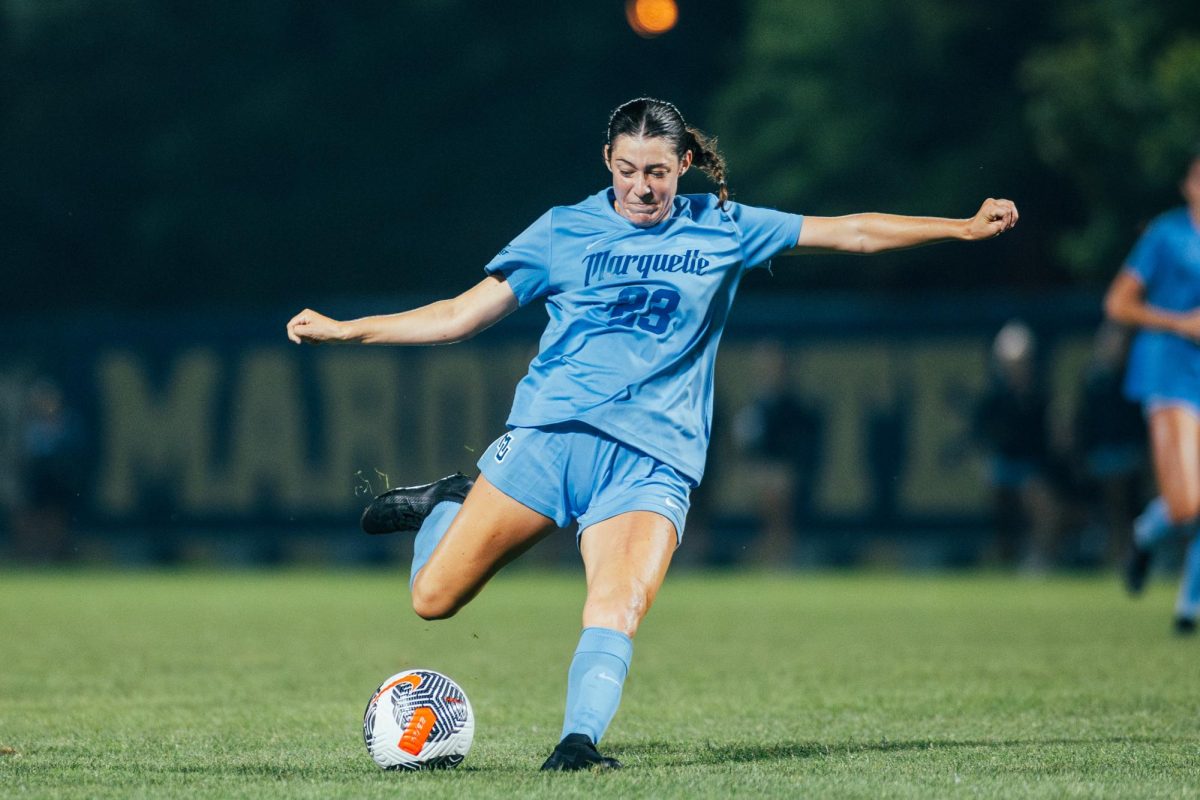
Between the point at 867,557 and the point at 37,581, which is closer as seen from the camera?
the point at 37,581

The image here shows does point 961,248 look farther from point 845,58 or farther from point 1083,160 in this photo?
point 1083,160

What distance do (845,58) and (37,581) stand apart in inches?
629

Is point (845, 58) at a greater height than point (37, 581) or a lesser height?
greater

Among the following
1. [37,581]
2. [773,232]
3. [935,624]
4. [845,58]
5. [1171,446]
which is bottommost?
[37,581]

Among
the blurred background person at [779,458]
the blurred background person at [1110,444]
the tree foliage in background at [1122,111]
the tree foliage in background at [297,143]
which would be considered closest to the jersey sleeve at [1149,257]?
the blurred background person at [1110,444]

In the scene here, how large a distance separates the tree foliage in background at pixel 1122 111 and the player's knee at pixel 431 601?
1694 cm

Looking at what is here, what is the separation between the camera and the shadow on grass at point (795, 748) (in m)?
7.01

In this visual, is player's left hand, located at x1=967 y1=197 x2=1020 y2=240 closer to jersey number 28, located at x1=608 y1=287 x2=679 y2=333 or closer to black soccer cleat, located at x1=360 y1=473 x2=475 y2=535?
jersey number 28, located at x1=608 y1=287 x2=679 y2=333

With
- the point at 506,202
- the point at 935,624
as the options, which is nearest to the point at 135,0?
the point at 506,202

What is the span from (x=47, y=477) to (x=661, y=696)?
17426 millimetres

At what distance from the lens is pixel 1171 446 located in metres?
11.7

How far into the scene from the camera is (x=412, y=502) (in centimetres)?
757

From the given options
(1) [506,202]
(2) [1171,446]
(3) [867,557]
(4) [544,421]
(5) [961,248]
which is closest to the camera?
(4) [544,421]

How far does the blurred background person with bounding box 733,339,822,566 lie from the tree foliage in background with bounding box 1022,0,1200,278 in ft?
15.2
